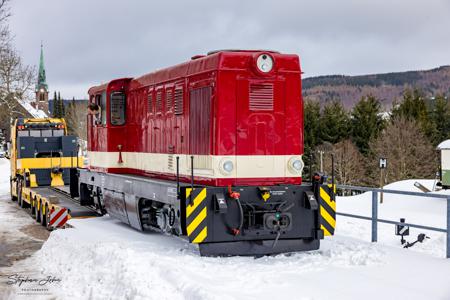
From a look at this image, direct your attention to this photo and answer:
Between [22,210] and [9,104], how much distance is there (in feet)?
55.6

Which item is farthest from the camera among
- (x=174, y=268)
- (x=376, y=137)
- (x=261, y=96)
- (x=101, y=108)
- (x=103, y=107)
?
(x=376, y=137)

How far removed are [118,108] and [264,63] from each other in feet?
17.1

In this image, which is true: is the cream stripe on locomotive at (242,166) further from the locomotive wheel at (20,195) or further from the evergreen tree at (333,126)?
the evergreen tree at (333,126)

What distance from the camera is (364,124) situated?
55.2 metres

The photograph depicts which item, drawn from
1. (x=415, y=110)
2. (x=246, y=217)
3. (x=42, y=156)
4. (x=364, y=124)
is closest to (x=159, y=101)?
(x=246, y=217)

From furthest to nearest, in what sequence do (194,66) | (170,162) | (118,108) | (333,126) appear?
(333,126) < (118,108) < (170,162) < (194,66)

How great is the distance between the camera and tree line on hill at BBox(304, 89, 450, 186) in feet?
163

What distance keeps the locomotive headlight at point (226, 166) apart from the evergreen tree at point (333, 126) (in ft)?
153

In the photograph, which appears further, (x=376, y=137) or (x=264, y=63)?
(x=376, y=137)

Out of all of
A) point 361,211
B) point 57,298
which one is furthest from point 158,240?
point 361,211

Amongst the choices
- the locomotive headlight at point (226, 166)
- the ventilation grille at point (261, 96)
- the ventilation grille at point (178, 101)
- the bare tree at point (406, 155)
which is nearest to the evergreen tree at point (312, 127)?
the bare tree at point (406, 155)

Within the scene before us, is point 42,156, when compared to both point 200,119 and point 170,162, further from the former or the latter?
point 200,119

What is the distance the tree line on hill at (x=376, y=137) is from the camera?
163 ft

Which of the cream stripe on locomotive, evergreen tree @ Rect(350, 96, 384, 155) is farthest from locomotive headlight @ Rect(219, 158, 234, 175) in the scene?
evergreen tree @ Rect(350, 96, 384, 155)
